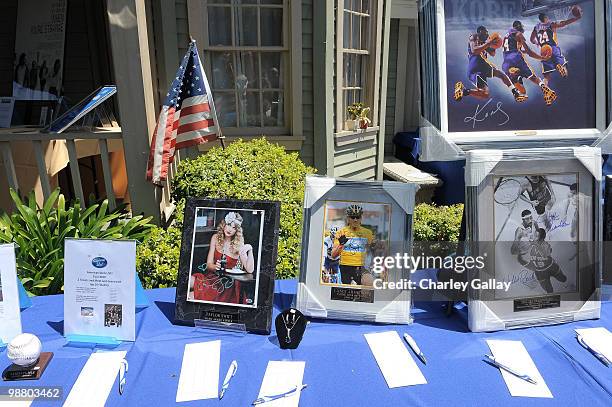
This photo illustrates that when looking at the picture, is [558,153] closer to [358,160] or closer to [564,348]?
[564,348]

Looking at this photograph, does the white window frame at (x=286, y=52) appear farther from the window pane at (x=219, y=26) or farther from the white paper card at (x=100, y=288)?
the white paper card at (x=100, y=288)

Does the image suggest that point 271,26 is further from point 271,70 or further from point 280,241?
point 280,241

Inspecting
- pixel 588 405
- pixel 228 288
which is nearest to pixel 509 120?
pixel 588 405

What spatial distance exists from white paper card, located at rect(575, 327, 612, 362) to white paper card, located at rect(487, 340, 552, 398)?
0.84ft

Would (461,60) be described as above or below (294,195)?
above

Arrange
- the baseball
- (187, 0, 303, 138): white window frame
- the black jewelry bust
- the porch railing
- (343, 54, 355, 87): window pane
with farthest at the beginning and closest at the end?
(343, 54, 355, 87): window pane → (187, 0, 303, 138): white window frame → the porch railing → the black jewelry bust → the baseball

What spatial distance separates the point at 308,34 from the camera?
13.1 ft

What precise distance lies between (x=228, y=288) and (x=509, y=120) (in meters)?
1.37

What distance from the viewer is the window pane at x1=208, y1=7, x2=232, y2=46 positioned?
3.89 meters

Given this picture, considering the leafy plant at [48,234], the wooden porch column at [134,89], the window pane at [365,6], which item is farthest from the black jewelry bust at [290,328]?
the window pane at [365,6]

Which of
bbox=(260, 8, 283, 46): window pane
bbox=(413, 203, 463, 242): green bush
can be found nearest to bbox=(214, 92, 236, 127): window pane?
bbox=(260, 8, 283, 46): window pane

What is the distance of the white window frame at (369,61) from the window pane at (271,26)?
22.8 inches
